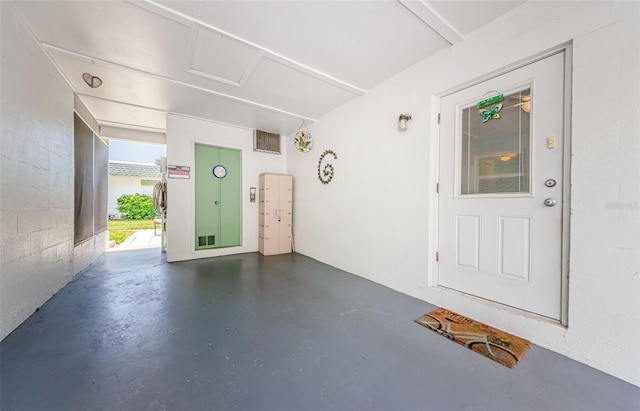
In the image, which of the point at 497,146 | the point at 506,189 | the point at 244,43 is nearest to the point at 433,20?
the point at 497,146

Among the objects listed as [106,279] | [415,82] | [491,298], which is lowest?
[106,279]

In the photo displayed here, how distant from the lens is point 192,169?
4.52 m

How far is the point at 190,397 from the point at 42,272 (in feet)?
8.22

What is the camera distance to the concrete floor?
1.27m

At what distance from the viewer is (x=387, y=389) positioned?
135 cm

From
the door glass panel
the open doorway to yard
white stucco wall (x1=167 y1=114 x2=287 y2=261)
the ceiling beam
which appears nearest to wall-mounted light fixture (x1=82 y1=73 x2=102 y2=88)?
white stucco wall (x1=167 y1=114 x2=287 y2=261)

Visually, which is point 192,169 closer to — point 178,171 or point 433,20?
point 178,171

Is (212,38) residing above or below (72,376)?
above

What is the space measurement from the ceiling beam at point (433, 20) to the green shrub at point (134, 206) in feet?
40.2

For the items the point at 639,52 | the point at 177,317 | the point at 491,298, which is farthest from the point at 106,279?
the point at 639,52

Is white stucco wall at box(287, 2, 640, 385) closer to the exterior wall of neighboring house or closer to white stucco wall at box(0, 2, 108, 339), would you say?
white stucco wall at box(0, 2, 108, 339)

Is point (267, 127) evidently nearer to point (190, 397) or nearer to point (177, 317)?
point (177, 317)

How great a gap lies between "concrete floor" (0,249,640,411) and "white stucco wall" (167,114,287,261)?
70.7 inches

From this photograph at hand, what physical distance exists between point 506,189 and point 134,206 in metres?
13.7
